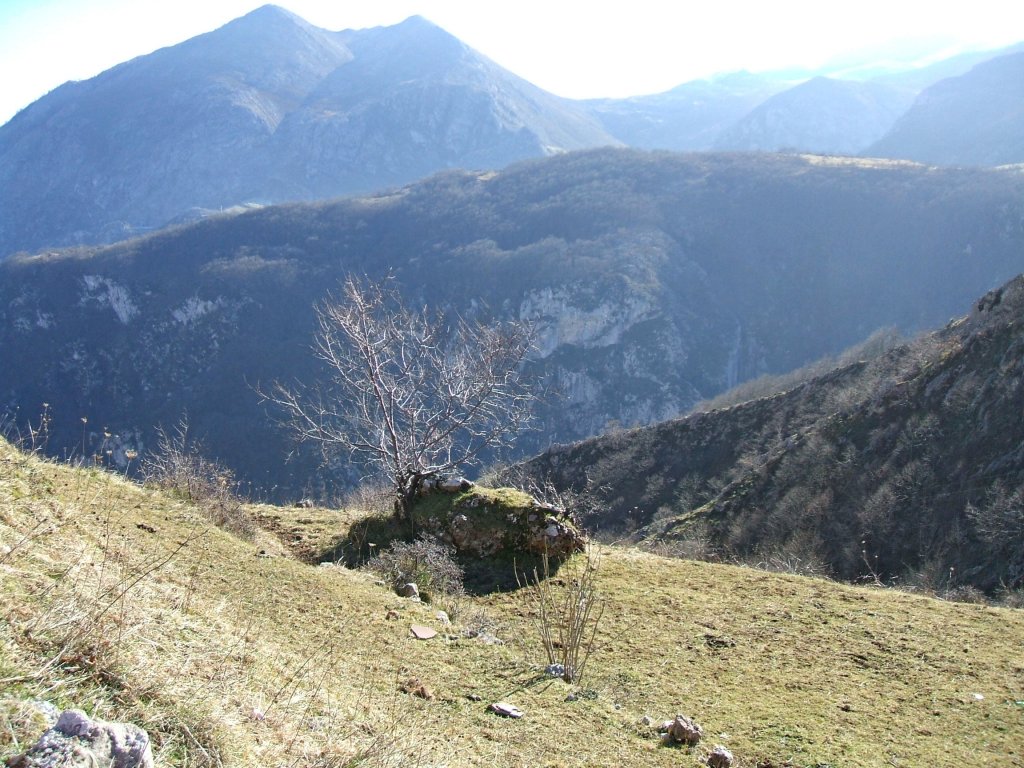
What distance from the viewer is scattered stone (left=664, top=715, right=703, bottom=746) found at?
14.4 feet

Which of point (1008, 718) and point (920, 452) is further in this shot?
point (920, 452)

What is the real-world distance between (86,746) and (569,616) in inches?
166

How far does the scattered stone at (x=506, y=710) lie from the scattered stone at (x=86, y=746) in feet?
7.73

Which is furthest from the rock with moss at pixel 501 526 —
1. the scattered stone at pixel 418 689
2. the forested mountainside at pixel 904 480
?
the forested mountainside at pixel 904 480

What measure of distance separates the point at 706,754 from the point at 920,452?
70.5 ft

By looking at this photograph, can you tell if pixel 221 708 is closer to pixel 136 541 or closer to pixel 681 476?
pixel 136 541

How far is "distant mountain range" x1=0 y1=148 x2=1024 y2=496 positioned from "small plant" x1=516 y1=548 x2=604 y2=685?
4102 inches

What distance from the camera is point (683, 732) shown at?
14.4 ft

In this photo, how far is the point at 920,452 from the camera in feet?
73.6

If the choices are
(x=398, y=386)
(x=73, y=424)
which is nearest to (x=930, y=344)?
(x=398, y=386)

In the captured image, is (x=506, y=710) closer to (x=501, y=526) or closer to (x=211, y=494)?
(x=501, y=526)

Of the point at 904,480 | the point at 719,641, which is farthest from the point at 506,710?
the point at 904,480

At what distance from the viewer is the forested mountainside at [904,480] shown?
55.2 feet

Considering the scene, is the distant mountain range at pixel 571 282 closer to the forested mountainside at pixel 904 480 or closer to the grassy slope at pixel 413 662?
the forested mountainside at pixel 904 480
